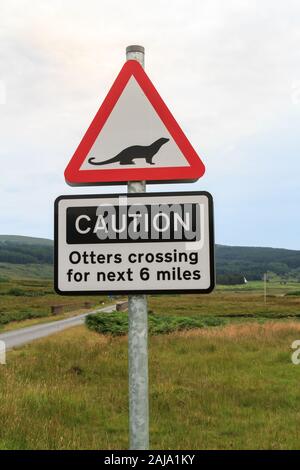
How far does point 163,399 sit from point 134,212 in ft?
22.5

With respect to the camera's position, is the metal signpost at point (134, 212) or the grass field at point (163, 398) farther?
the grass field at point (163, 398)

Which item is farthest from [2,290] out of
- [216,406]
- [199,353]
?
[216,406]

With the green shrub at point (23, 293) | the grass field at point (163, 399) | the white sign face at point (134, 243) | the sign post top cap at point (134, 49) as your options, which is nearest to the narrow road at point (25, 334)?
the grass field at point (163, 399)

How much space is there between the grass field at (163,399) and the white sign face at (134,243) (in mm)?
3808

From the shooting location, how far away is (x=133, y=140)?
9.29ft

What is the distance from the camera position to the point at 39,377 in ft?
37.0

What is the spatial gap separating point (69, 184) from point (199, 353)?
1300 cm

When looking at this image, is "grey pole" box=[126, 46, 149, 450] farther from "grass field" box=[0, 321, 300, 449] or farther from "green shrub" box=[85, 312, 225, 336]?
"green shrub" box=[85, 312, 225, 336]

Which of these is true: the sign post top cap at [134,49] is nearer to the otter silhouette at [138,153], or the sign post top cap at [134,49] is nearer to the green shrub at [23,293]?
the otter silhouette at [138,153]

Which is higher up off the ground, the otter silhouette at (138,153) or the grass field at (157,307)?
the grass field at (157,307)

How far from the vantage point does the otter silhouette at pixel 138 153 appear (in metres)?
2.80

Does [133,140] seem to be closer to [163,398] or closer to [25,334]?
[163,398]

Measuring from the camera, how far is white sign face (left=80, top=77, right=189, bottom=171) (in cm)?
281
